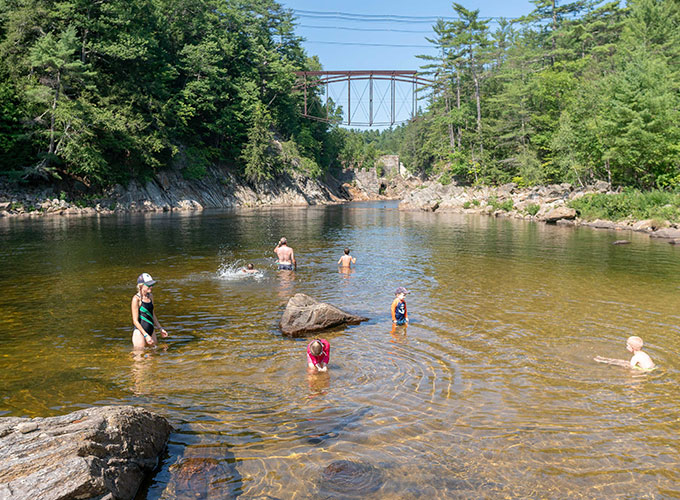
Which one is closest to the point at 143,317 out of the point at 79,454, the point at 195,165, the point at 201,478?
the point at 201,478

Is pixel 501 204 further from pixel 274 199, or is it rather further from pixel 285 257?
pixel 285 257

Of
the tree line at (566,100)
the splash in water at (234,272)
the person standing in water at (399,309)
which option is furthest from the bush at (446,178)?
the person standing in water at (399,309)

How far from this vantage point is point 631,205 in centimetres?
3856

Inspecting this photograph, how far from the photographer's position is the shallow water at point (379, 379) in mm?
5863

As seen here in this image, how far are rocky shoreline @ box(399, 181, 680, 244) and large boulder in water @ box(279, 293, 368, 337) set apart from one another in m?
25.6

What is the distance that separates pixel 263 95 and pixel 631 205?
64.9 m

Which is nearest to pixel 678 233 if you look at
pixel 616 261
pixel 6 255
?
pixel 616 261

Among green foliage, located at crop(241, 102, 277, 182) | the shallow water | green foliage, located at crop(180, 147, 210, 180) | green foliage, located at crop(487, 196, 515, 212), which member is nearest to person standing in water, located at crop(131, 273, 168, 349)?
the shallow water

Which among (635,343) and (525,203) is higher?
(525,203)

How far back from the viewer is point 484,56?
72.1 m

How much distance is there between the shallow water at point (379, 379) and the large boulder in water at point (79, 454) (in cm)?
42

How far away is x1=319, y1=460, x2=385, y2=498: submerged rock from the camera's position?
17.8ft

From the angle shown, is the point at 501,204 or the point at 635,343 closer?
the point at 635,343

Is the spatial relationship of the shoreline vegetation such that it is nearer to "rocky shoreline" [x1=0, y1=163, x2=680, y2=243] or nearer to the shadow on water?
"rocky shoreline" [x1=0, y1=163, x2=680, y2=243]
